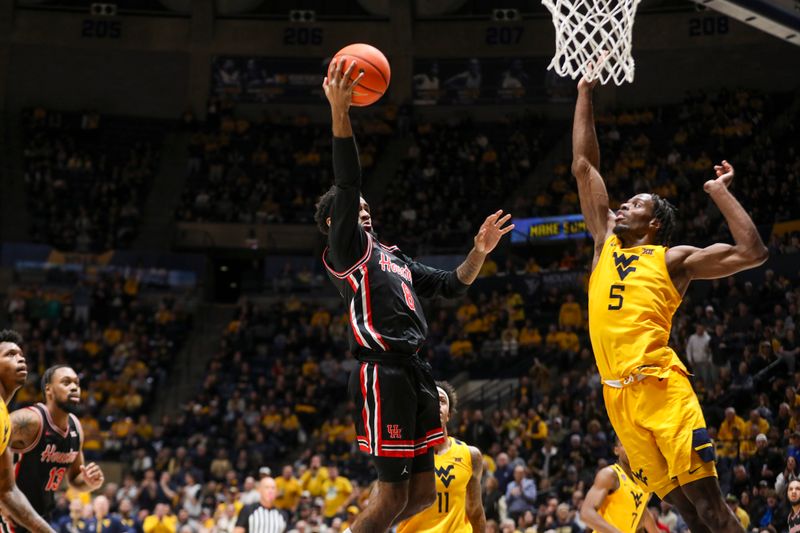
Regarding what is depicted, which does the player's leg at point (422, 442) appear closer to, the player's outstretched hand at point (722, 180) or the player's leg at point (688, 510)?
the player's leg at point (688, 510)

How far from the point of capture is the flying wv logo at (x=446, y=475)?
272 inches

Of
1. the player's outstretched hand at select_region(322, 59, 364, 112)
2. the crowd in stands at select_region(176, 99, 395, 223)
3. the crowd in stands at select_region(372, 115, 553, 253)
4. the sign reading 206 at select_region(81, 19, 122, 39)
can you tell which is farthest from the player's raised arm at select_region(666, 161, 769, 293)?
the sign reading 206 at select_region(81, 19, 122, 39)

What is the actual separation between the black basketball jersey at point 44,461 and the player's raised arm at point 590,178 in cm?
378

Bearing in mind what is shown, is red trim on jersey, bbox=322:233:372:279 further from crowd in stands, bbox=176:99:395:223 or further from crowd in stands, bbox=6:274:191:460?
crowd in stands, bbox=176:99:395:223

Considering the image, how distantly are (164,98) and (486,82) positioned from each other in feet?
30.1

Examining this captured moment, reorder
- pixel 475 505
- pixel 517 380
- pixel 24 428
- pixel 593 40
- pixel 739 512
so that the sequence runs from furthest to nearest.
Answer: pixel 517 380, pixel 739 512, pixel 593 40, pixel 475 505, pixel 24 428

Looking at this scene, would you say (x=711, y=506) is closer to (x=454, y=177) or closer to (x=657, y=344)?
(x=657, y=344)

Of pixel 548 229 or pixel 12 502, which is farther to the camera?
pixel 548 229

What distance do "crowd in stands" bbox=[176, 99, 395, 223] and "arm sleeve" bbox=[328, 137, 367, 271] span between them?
20109 millimetres

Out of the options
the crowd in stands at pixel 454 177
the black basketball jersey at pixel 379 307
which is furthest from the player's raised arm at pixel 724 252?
the crowd in stands at pixel 454 177

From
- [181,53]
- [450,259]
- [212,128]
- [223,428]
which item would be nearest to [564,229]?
[450,259]

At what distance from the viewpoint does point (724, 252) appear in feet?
17.5

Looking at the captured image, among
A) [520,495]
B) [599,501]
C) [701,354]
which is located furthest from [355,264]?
[701,354]

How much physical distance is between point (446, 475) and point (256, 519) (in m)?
4.72
